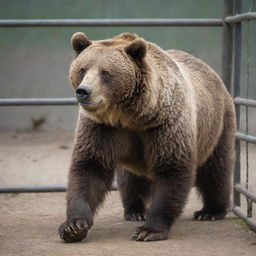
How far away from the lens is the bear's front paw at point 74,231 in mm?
4699

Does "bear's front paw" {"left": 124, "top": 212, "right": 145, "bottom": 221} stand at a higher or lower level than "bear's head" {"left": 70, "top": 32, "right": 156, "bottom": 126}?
lower

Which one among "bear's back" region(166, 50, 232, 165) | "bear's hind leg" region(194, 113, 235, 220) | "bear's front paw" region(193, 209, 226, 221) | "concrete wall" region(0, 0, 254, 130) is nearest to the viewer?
"bear's back" region(166, 50, 232, 165)

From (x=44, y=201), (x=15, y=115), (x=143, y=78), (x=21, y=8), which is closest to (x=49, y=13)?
(x=21, y=8)

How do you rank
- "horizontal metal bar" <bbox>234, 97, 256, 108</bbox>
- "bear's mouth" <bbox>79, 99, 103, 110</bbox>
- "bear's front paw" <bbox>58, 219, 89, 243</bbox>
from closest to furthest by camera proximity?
"bear's mouth" <bbox>79, 99, 103, 110</bbox>, "bear's front paw" <bbox>58, 219, 89, 243</bbox>, "horizontal metal bar" <bbox>234, 97, 256, 108</bbox>

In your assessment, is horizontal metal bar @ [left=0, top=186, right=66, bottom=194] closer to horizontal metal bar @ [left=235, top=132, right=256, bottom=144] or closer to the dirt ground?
the dirt ground

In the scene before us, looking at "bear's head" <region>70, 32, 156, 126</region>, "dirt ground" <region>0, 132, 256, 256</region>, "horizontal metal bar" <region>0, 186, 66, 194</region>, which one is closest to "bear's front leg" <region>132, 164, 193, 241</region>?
"dirt ground" <region>0, 132, 256, 256</region>

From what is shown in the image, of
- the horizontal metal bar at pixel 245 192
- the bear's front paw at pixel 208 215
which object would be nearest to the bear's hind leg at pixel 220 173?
the bear's front paw at pixel 208 215

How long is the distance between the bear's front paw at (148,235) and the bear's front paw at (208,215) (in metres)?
0.96

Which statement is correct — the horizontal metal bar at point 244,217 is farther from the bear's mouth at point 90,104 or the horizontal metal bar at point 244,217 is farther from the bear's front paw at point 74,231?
the bear's mouth at point 90,104

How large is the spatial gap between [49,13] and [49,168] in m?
2.84

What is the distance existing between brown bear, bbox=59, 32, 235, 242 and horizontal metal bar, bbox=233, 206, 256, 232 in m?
0.54

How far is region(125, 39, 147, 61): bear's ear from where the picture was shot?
189 inches

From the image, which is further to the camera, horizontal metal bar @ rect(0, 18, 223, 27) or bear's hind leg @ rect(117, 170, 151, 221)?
horizontal metal bar @ rect(0, 18, 223, 27)

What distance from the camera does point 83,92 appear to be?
4.56 m
